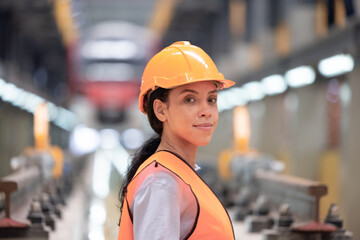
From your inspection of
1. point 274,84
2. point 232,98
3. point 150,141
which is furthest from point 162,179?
point 232,98

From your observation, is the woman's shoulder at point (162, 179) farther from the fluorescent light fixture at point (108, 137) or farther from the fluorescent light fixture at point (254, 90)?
the fluorescent light fixture at point (108, 137)

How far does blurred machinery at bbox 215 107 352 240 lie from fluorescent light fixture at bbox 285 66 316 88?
2.38 metres

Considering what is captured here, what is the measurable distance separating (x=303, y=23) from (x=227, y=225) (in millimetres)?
11435

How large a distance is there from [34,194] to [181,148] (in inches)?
205

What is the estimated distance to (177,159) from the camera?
6.14 feet

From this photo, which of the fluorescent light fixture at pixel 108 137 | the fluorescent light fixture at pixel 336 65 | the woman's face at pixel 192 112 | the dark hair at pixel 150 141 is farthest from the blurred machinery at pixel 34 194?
the fluorescent light fixture at pixel 108 137

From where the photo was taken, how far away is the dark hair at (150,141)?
1.93 meters

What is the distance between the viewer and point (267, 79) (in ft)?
44.8

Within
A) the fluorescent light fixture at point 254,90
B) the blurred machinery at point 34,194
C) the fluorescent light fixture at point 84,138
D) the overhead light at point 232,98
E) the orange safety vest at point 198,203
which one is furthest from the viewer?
the fluorescent light fixture at point 84,138

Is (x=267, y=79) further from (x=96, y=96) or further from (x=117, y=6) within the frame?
(x=117, y=6)

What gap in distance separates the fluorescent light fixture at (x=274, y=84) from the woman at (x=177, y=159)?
34.3ft

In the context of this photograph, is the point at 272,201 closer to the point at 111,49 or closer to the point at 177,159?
the point at 177,159

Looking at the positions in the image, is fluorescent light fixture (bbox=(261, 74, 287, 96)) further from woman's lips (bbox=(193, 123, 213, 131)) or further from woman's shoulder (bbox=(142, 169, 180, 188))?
woman's shoulder (bbox=(142, 169, 180, 188))

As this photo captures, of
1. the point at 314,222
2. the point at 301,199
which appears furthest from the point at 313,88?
the point at 314,222
